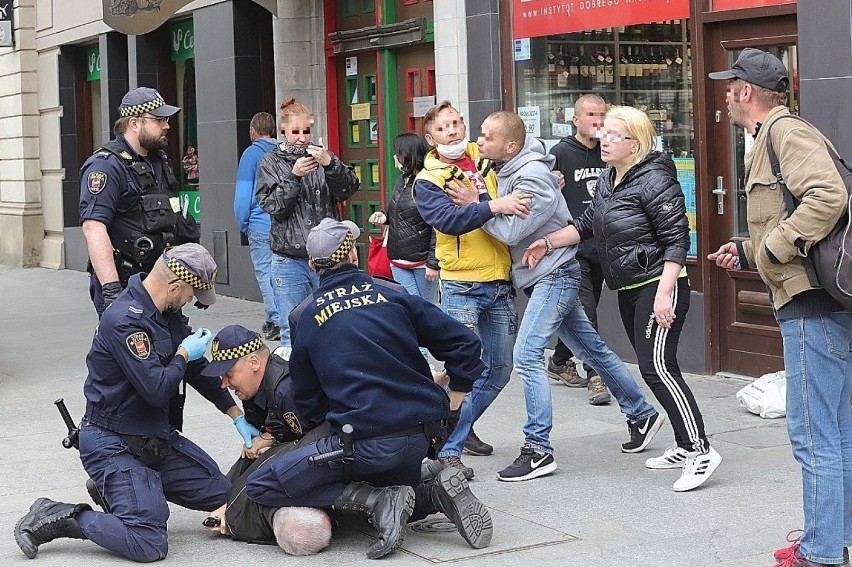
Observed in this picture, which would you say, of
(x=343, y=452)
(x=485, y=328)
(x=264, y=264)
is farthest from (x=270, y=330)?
(x=343, y=452)

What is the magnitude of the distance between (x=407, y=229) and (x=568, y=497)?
2630 millimetres

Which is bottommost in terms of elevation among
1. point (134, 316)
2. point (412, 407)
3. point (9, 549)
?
point (9, 549)

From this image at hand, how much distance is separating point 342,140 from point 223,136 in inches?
72.6

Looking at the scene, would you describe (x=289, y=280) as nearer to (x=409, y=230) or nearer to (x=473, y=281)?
(x=409, y=230)

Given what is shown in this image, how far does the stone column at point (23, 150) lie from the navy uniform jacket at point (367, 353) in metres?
16.4

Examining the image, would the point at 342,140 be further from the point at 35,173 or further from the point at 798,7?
the point at 35,173

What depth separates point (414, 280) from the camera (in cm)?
884

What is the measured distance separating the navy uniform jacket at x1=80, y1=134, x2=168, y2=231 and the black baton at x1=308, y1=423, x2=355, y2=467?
2.31 m

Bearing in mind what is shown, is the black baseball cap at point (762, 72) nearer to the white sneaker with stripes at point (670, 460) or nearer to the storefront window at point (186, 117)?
the white sneaker with stripes at point (670, 460)

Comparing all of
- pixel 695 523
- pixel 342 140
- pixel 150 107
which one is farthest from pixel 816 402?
pixel 342 140

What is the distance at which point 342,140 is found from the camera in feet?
45.9

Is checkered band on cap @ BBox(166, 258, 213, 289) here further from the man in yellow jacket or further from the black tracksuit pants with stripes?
the black tracksuit pants with stripes

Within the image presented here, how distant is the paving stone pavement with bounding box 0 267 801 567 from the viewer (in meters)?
5.63

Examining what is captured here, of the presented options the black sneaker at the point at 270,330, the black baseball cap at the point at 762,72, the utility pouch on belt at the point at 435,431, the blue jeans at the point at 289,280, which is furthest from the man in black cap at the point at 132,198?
the black sneaker at the point at 270,330
